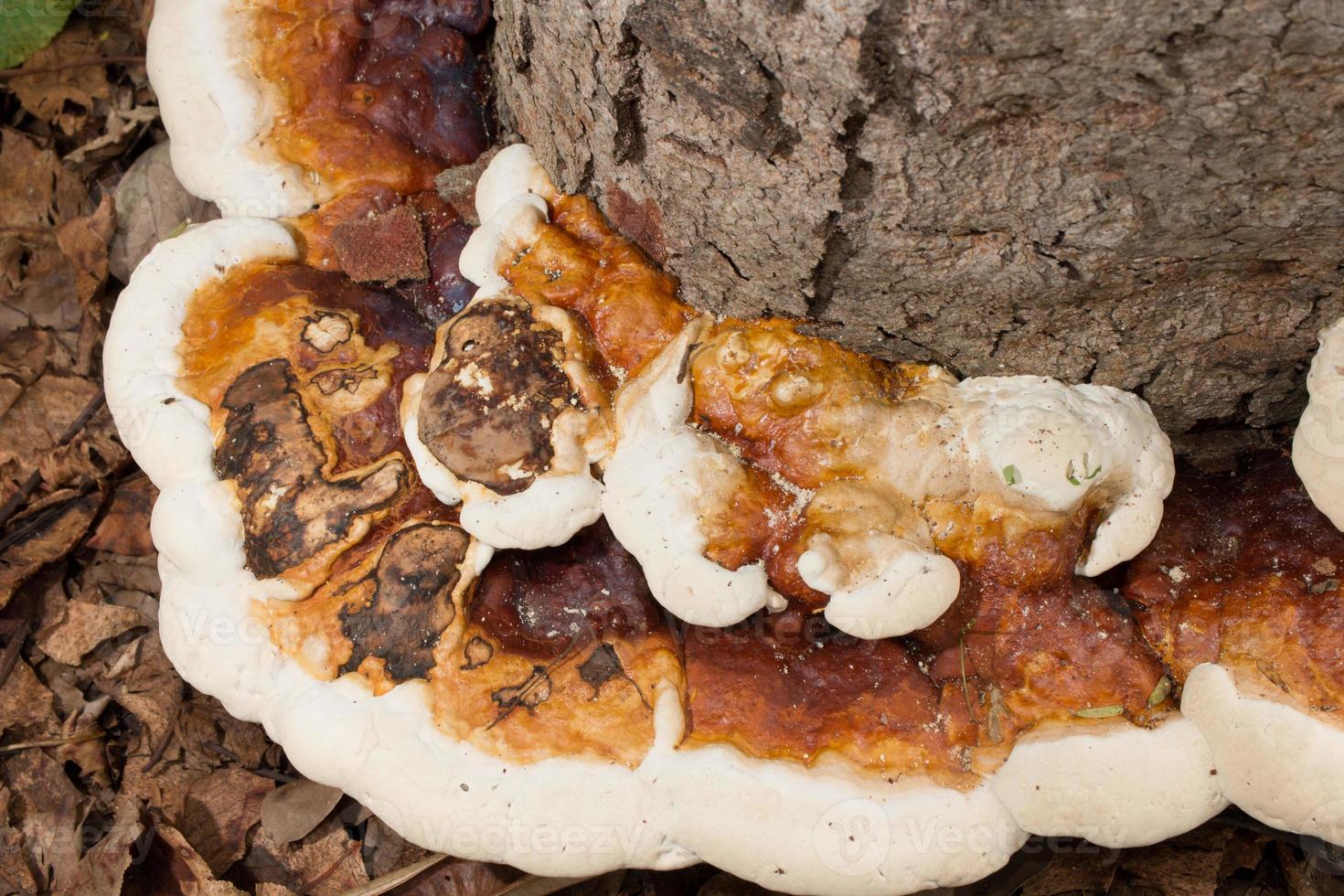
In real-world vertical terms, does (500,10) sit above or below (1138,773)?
above

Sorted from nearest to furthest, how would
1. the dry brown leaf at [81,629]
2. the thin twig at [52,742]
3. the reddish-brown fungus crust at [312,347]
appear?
the reddish-brown fungus crust at [312,347] → the thin twig at [52,742] → the dry brown leaf at [81,629]

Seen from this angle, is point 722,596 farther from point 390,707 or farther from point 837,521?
point 390,707

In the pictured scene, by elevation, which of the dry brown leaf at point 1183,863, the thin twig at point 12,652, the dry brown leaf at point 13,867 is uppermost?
the dry brown leaf at point 1183,863

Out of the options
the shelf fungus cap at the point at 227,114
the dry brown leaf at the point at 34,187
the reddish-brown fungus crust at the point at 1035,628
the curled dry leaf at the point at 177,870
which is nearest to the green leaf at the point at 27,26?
the dry brown leaf at the point at 34,187

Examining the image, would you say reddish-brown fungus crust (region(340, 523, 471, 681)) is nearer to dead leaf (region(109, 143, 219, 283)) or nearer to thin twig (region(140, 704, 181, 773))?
thin twig (region(140, 704, 181, 773))

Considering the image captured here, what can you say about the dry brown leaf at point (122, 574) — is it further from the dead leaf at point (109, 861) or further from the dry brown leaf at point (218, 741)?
the dead leaf at point (109, 861)

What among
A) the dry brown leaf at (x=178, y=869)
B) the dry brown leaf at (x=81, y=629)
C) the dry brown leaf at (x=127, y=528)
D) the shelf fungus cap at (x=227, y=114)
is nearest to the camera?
the shelf fungus cap at (x=227, y=114)

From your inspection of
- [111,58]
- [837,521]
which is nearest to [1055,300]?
[837,521]

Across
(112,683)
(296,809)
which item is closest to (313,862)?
(296,809)
